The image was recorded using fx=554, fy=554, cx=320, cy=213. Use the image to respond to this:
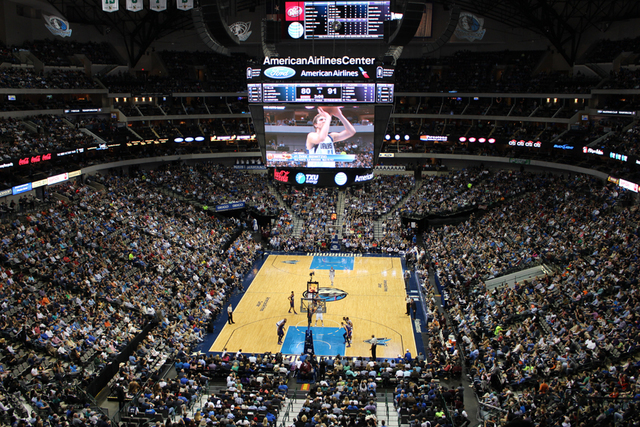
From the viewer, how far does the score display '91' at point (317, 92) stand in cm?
2628

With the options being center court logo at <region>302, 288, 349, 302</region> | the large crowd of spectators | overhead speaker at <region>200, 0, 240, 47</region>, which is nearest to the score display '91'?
overhead speaker at <region>200, 0, 240, 47</region>

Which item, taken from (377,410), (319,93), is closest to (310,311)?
(377,410)

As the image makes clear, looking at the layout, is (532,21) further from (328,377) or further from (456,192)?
(328,377)

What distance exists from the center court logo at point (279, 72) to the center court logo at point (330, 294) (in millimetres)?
11493

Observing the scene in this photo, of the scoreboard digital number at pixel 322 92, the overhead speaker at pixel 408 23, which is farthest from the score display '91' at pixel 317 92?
the overhead speaker at pixel 408 23

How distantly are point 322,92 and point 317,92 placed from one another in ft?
0.78

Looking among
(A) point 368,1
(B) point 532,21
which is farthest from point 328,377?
(B) point 532,21

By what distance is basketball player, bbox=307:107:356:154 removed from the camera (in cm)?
2688

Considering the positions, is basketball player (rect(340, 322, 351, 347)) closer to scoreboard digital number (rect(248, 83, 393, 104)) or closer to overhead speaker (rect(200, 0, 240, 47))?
scoreboard digital number (rect(248, 83, 393, 104))

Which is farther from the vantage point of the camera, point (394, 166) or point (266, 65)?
point (394, 166)

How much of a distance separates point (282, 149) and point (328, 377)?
38.1 feet

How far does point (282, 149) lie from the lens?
27.4 m

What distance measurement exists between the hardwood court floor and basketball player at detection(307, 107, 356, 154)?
822 cm

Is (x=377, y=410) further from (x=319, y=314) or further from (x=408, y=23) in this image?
(x=408, y=23)
